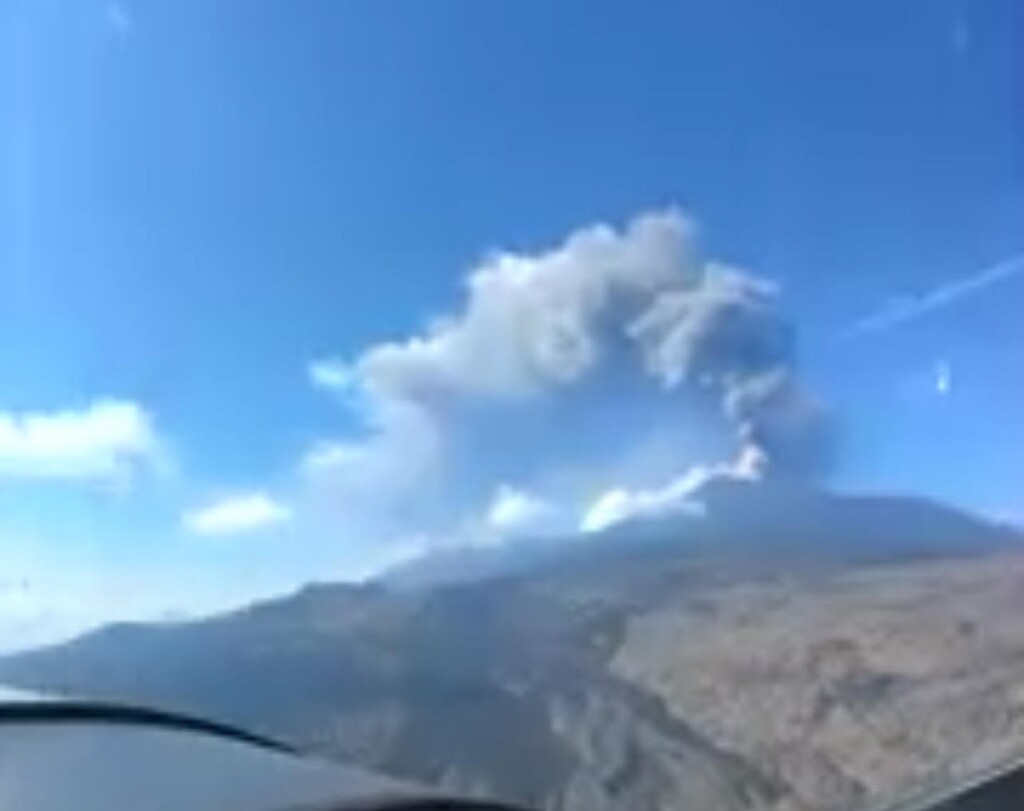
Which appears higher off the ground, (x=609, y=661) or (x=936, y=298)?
(x=936, y=298)

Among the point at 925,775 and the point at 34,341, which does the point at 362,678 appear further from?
the point at 925,775

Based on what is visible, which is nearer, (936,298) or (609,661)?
(609,661)

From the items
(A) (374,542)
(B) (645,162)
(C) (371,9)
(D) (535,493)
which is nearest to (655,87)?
(B) (645,162)

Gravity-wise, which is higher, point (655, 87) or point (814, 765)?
point (655, 87)

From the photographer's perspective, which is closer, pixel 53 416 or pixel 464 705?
pixel 53 416
